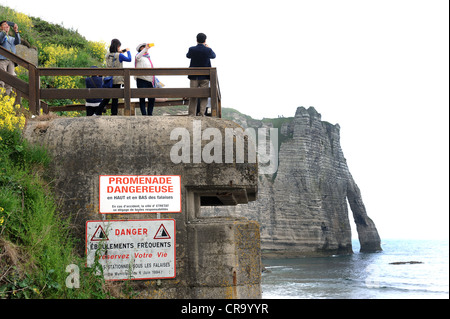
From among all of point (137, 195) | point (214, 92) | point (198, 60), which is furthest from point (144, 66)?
point (137, 195)

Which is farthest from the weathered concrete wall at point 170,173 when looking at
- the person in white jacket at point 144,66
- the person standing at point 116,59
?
the person standing at point 116,59

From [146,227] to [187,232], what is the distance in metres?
0.61

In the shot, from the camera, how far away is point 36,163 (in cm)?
747

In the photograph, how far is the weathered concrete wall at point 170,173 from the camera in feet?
23.5

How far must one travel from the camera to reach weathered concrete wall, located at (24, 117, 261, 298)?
23.5ft

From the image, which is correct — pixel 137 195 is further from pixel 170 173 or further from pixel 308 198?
pixel 308 198

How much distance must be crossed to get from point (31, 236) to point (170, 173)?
215 cm

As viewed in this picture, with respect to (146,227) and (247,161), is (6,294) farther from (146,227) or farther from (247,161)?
(247,161)

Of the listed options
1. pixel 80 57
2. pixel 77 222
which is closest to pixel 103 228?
pixel 77 222

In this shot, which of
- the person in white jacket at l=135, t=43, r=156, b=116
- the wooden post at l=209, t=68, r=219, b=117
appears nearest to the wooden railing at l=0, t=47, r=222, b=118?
the wooden post at l=209, t=68, r=219, b=117

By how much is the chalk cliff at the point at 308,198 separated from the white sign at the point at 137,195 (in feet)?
316

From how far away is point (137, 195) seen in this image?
7348 mm

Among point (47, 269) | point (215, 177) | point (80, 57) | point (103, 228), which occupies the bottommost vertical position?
point (47, 269)

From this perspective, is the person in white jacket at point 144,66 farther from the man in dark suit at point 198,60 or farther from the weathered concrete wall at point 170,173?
the weathered concrete wall at point 170,173
